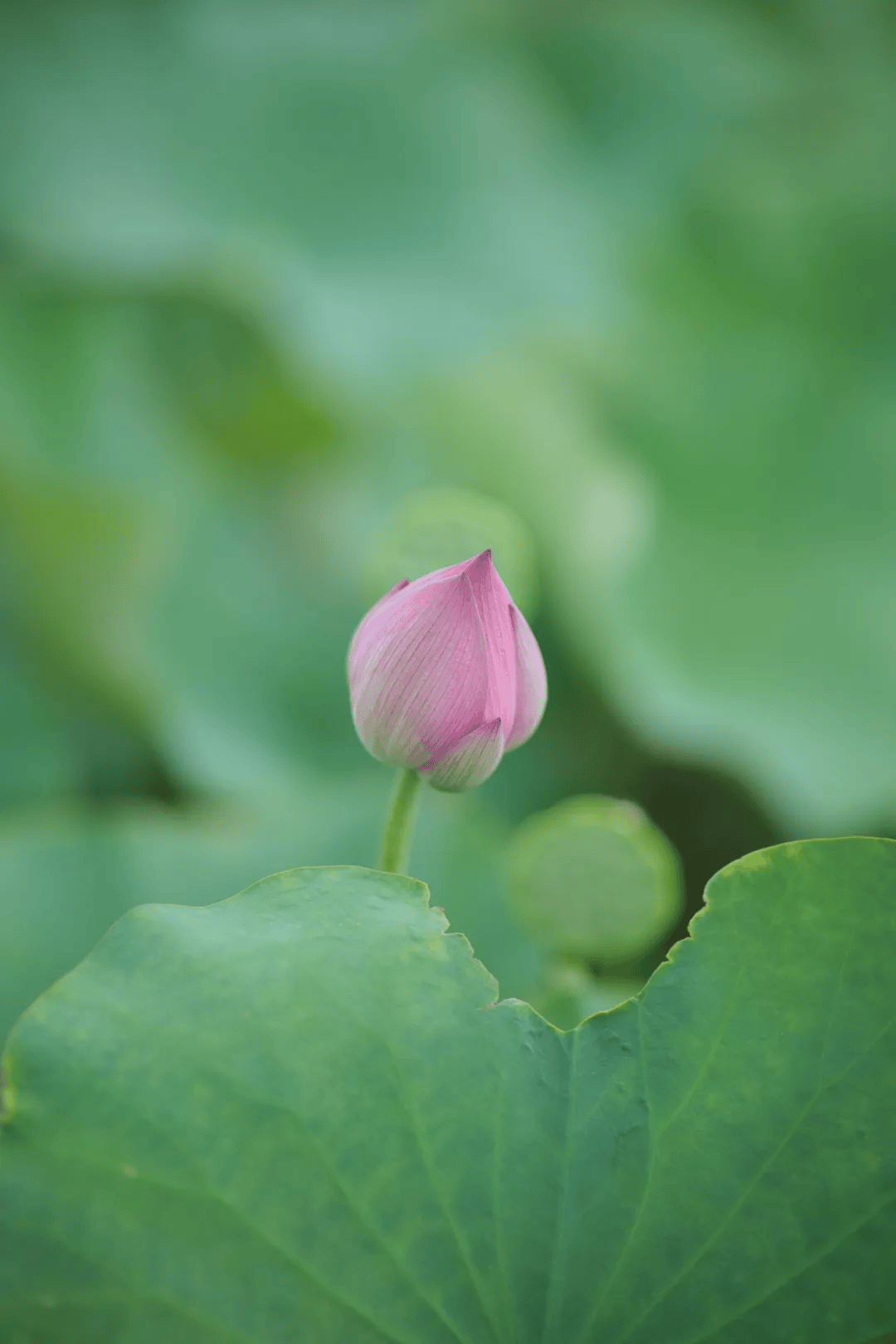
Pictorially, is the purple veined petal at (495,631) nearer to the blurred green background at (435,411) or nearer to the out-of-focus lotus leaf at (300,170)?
the blurred green background at (435,411)

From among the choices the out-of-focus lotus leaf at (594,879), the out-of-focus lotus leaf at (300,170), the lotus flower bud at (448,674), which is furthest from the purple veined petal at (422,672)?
the out-of-focus lotus leaf at (300,170)

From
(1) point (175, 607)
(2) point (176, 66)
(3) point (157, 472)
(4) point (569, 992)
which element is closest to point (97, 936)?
(4) point (569, 992)

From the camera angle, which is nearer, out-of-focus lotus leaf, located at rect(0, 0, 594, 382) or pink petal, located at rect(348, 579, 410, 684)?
pink petal, located at rect(348, 579, 410, 684)

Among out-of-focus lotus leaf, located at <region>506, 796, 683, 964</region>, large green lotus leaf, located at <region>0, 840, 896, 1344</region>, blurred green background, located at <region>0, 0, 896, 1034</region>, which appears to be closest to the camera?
large green lotus leaf, located at <region>0, 840, 896, 1344</region>

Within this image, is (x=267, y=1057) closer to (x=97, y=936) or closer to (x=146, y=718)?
(x=97, y=936)

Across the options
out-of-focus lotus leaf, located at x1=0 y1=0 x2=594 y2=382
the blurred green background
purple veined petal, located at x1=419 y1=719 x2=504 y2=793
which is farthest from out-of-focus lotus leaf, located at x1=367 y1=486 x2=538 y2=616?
out-of-focus lotus leaf, located at x1=0 y1=0 x2=594 y2=382

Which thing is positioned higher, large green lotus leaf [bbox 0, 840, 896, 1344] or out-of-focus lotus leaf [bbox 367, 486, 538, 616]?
out-of-focus lotus leaf [bbox 367, 486, 538, 616]

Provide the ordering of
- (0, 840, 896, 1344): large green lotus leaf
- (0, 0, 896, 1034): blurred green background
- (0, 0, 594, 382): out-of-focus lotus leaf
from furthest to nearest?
(0, 0, 594, 382): out-of-focus lotus leaf, (0, 0, 896, 1034): blurred green background, (0, 840, 896, 1344): large green lotus leaf

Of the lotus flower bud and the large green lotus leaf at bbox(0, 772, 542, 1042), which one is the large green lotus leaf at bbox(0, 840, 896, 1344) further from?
the large green lotus leaf at bbox(0, 772, 542, 1042)

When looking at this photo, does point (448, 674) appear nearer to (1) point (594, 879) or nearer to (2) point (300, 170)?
(1) point (594, 879)
